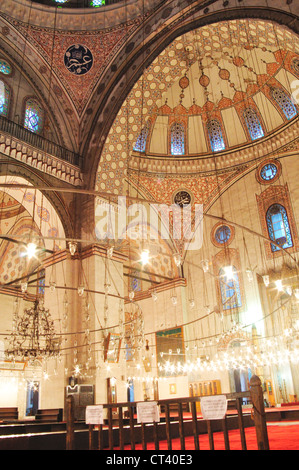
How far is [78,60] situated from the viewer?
1083cm

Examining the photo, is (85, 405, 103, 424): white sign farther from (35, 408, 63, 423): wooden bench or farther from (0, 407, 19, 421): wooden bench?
(0, 407, 19, 421): wooden bench

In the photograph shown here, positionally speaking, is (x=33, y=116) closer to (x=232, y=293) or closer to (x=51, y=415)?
(x=51, y=415)

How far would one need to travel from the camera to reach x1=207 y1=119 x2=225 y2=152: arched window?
1404 centimetres

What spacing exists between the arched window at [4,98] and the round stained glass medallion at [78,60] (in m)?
1.80

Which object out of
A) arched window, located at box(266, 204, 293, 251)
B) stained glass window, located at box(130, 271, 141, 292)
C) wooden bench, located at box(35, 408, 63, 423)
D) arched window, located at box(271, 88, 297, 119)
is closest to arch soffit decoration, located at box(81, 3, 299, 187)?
arched window, located at box(271, 88, 297, 119)

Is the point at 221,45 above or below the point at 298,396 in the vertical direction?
above

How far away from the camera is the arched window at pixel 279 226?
12102mm

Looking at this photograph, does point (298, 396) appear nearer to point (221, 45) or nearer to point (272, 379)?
point (272, 379)

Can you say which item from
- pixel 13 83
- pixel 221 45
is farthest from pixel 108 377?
pixel 221 45

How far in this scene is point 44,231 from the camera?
10719 mm

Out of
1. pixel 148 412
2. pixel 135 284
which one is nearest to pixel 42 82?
pixel 135 284

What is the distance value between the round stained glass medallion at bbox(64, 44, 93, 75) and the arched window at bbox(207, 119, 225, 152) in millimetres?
5075

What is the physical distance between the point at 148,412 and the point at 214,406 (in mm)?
662
